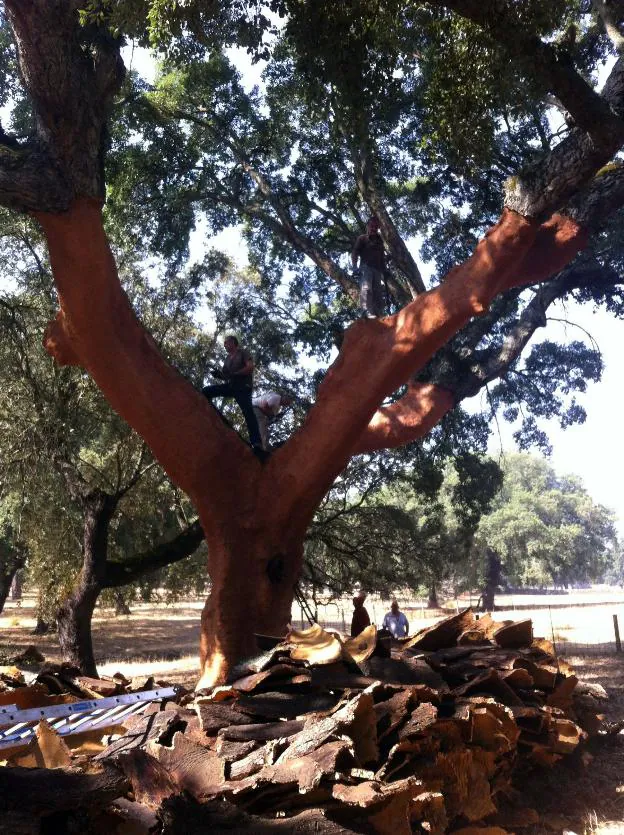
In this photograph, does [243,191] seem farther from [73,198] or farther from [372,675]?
[372,675]

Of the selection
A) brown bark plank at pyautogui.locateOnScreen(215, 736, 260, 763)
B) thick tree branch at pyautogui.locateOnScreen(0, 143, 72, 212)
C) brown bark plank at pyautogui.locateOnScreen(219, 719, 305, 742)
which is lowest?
brown bark plank at pyautogui.locateOnScreen(215, 736, 260, 763)

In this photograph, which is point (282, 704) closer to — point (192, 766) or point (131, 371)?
point (192, 766)

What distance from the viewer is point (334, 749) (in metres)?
3.36

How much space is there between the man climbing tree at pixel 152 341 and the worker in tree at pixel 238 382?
678mm

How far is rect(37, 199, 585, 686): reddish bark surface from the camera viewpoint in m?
6.62

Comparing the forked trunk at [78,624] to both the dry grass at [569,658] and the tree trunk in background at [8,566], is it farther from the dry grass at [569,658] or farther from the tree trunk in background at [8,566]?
the tree trunk in background at [8,566]

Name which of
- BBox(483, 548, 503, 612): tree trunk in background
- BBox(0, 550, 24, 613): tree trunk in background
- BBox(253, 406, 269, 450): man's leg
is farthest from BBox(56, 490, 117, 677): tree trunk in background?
BBox(483, 548, 503, 612): tree trunk in background

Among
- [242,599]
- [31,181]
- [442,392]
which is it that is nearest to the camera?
[31,181]

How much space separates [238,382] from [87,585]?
5.27 m

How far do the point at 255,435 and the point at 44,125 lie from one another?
348 cm

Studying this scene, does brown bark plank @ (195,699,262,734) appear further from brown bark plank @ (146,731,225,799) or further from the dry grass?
the dry grass

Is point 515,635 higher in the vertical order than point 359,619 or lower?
lower

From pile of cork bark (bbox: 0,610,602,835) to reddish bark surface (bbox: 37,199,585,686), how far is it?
1.48 metres

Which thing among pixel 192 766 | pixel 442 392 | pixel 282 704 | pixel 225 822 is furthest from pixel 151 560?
pixel 225 822
